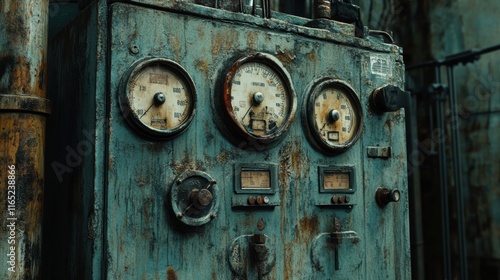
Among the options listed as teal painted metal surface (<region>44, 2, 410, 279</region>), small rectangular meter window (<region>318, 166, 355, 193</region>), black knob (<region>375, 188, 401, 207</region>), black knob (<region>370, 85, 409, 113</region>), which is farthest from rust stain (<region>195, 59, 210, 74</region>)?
black knob (<region>375, 188, 401, 207</region>)

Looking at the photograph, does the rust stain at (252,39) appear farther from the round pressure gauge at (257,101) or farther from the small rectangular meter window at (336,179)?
the small rectangular meter window at (336,179)

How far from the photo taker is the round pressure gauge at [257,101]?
2172mm

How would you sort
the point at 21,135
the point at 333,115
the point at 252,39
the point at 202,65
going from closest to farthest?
the point at 21,135
the point at 202,65
the point at 252,39
the point at 333,115

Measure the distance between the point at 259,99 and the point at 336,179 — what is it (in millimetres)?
536

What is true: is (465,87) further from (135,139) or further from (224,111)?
(135,139)

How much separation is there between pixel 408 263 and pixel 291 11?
181cm

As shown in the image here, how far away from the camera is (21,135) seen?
198 centimetres

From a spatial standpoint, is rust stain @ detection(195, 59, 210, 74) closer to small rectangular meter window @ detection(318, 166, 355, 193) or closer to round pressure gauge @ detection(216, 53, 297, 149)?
round pressure gauge @ detection(216, 53, 297, 149)

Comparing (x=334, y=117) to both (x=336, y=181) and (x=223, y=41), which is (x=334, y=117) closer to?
(x=336, y=181)

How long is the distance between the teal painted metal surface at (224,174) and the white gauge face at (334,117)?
0.07 m

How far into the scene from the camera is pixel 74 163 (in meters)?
2.09

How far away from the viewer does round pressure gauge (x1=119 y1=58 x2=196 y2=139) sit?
6.44 ft

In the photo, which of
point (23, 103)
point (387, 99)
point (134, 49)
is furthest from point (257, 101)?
point (23, 103)

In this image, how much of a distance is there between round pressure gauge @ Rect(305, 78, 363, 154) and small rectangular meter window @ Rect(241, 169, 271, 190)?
308mm
